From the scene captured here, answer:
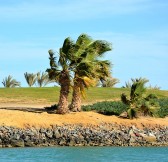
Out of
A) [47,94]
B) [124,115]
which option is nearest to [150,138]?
[124,115]

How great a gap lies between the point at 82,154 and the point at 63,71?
12.2 meters

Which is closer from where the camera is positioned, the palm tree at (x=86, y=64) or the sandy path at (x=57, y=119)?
the sandy path at (x=57, y=119)

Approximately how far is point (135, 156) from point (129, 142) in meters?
8.07

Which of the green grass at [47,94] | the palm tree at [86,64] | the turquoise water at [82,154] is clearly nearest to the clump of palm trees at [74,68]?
the palm tree at [86,64]

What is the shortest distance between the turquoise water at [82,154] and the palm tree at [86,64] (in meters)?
8.14

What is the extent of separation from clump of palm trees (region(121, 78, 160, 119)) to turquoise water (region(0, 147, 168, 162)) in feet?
26.8

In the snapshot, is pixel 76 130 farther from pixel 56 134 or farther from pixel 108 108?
pixel 108 108

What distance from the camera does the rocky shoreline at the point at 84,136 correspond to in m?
34.7

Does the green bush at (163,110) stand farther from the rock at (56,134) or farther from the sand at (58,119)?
the rock at (56,134)

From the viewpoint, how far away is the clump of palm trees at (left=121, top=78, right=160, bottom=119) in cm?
4269

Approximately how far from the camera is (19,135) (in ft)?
114

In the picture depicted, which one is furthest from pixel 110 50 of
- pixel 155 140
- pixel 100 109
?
pixel 155 140

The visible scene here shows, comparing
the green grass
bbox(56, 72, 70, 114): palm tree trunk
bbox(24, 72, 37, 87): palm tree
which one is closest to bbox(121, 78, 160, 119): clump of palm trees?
bbox(56, 72, 70, 114): palm tree trunk

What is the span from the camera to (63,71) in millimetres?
41031
